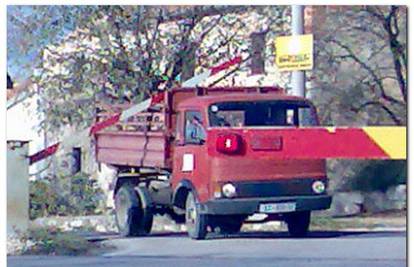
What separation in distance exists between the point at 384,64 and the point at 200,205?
44.2 inches

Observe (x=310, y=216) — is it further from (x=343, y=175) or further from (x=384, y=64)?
(x=384, y=64)

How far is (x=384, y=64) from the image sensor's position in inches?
283

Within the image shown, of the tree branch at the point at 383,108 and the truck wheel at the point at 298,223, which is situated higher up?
the tree branch at the point at 383,108

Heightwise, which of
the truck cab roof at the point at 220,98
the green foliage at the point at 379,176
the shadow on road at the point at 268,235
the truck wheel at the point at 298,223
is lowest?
the shadow on road at the point at 268,235

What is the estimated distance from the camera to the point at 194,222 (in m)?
7.24

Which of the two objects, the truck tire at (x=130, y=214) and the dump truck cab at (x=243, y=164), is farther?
the truck tire at (x=130, y=214)

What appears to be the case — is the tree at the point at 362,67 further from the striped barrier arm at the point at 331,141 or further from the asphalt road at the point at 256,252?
the asphalt road at the point at 256,252

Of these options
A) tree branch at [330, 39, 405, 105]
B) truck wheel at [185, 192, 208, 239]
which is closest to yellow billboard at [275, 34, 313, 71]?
tree branch at [330, 39, 405, 105]

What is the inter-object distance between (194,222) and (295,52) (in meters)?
0.96

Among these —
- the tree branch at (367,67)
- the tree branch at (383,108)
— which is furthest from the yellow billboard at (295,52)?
the tree branch at (383,108)

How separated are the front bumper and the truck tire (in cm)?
31

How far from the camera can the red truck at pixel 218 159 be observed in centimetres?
713

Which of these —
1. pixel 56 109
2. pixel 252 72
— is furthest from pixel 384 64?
pixel 56 109

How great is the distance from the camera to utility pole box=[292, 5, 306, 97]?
279 inches
